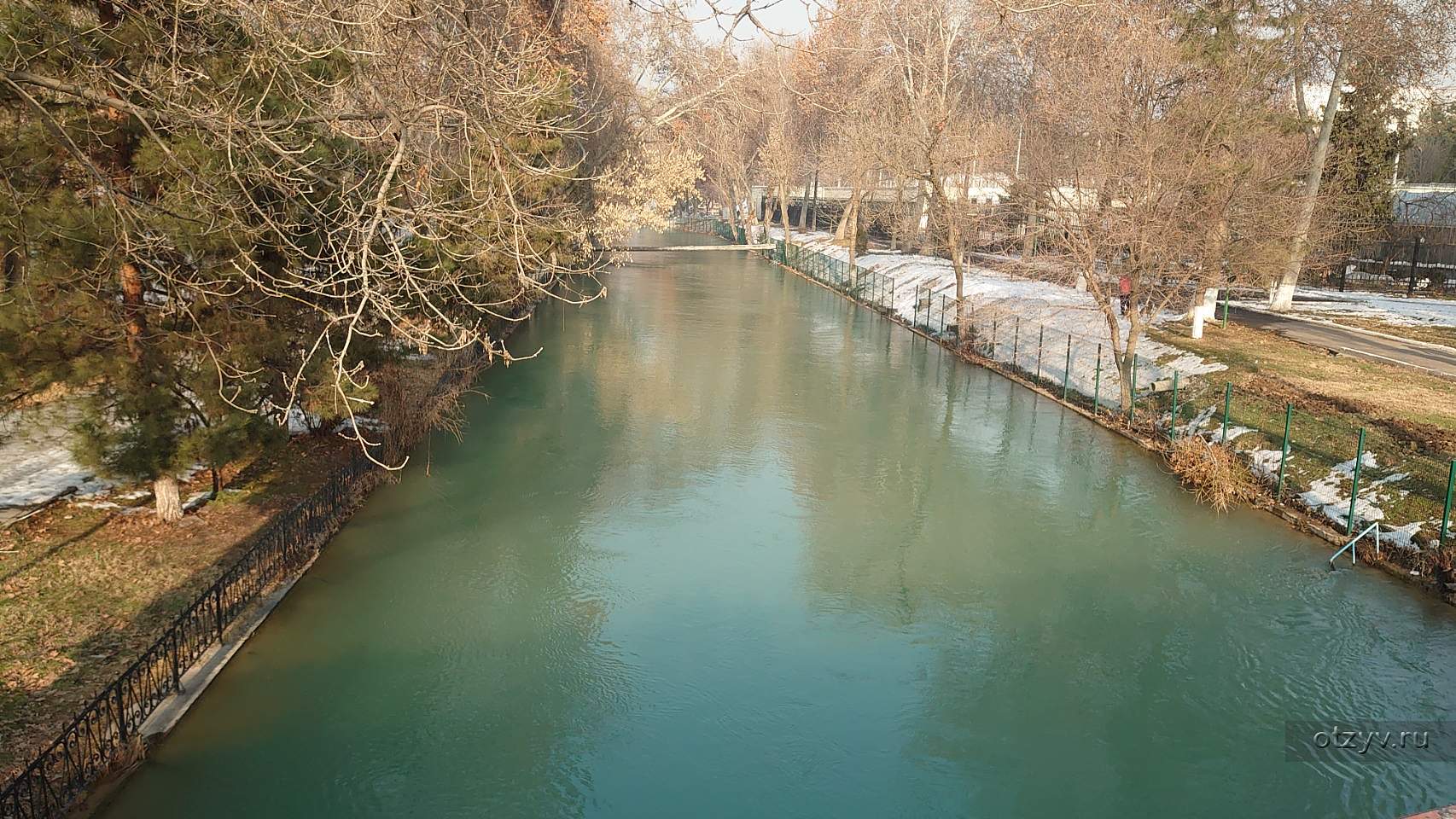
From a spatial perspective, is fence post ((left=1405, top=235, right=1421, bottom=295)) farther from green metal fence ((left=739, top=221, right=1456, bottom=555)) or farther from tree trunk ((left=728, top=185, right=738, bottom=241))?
→ tree trunk ((left=728, top=185, right=738, bottom=241))

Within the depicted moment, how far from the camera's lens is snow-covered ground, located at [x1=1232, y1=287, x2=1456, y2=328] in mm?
29938

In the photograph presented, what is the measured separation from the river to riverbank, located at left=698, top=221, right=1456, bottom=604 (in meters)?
0.67

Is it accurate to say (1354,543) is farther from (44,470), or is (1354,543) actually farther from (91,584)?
(44,470)

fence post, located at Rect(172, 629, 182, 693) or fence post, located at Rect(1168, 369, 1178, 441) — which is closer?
fence post, located at Rect(172, 629, 182, 693)

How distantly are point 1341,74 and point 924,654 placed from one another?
88.5 ft

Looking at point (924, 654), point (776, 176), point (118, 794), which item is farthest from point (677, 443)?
point (776, 176)

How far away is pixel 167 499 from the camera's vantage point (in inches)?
545

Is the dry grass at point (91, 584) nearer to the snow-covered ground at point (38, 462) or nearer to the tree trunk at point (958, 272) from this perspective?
the snow-covered ground at point (38, 462)

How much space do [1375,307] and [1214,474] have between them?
2138cm

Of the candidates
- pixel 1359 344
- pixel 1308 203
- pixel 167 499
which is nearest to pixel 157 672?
pixel 167 499

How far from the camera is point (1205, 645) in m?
12.2

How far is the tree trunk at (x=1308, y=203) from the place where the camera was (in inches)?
998

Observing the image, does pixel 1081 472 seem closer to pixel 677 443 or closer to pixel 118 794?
pixel 677 443

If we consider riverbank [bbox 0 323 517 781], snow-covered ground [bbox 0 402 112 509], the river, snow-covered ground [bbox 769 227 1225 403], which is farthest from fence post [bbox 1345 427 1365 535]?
snow-covered ground [bbox 0 402 112 509]
